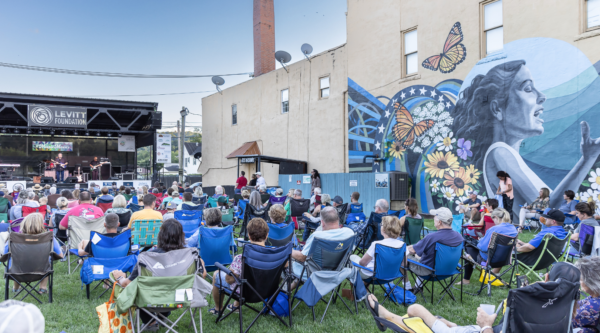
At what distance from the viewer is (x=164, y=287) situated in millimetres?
3018

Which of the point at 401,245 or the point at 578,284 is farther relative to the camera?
the point at 401,245

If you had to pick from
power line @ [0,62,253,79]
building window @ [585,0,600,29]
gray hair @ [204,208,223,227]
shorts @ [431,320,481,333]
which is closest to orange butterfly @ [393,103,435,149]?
building window @ [585,0,600,29]

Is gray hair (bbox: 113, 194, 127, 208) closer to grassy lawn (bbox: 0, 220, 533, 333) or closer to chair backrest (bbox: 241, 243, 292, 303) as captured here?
grassy lawn (bbox: 0, 220, 533, 333)

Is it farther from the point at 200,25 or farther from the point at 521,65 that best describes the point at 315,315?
the point at 200,25

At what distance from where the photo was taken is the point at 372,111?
13227 millimetres

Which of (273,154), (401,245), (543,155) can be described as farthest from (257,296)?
(273,154)

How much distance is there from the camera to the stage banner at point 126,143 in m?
23.1

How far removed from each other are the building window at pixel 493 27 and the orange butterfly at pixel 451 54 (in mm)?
616

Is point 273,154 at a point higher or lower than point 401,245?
higher

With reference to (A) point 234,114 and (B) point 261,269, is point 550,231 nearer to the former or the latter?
(B) point 261,269

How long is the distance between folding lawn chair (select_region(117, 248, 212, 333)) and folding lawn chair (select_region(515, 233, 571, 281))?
3687mm

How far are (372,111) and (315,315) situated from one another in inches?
403

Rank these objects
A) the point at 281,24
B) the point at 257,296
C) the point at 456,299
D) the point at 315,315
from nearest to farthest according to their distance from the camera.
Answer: the point at 257,296 < the point at 315,315 < the point at 456,299 < the point at 281,24

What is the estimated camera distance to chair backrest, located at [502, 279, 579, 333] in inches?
82.4
